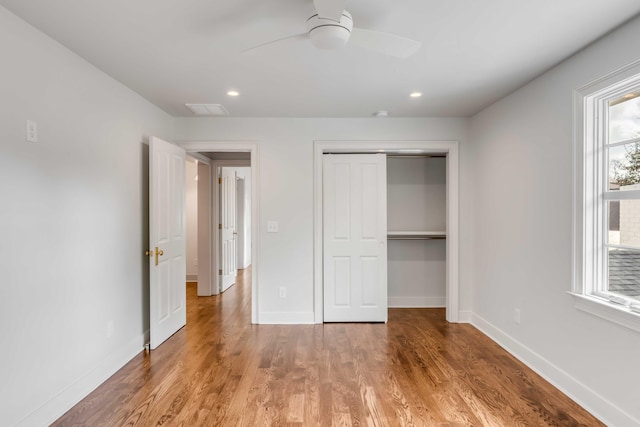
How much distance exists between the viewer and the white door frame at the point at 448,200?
418 cm

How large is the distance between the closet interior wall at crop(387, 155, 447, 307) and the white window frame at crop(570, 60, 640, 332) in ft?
7.75

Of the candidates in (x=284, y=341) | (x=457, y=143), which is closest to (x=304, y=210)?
(x=284, y=341)

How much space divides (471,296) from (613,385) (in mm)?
2060

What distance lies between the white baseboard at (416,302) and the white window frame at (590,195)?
8.08 ft

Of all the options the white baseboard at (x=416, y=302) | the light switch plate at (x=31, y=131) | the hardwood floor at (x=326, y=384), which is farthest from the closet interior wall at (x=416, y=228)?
the light switch plate at (x=31, y=131)

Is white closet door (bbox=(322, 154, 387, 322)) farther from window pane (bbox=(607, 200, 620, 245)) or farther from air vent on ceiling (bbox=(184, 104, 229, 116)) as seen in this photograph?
window pane (bbox=(607, 200, 620, 245))

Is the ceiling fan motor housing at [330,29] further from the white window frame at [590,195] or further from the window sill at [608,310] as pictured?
the window sill at [608,310]

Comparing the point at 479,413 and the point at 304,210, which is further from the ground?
the point at 304,210

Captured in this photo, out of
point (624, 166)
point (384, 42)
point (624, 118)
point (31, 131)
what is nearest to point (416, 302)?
point (624, 166)

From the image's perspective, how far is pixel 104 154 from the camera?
283 cm

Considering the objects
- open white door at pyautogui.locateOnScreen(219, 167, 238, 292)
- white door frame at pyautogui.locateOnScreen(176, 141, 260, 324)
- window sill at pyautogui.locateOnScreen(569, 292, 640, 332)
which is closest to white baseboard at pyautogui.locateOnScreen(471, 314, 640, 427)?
window sill at pyautogui.locateOnScreen(569, 292, 640, 332)

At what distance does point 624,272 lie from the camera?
2270mm

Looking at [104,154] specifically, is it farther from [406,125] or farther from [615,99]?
[615,99]

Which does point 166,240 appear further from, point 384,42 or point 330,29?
point 384,42
